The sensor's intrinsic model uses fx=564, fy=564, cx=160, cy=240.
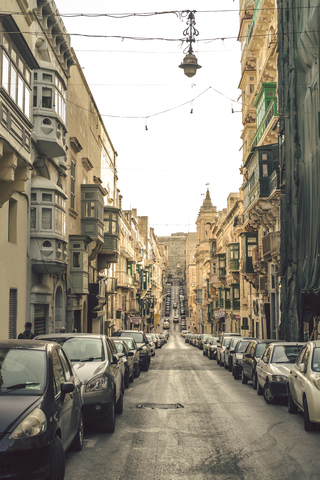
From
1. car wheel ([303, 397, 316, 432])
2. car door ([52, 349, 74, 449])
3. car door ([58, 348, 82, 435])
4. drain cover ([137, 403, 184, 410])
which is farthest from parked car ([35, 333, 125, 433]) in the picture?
car wheel ([303, 397, 316, 432])

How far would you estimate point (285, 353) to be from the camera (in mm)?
13812

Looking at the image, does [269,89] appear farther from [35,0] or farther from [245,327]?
[245,327]

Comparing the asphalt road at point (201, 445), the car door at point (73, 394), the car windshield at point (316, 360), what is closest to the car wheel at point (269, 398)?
the asphalt road at point (201, 445)

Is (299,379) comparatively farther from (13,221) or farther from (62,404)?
(13,221)

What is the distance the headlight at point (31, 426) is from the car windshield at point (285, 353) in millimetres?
8838

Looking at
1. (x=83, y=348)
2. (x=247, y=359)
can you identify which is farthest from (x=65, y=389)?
(x=247, y=359)

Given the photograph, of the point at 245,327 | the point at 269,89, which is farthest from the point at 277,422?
the point at 245,327

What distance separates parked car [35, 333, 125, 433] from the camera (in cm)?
912

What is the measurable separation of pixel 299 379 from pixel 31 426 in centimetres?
609

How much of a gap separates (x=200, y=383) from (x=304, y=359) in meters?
8.39

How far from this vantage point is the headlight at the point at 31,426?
5.44m

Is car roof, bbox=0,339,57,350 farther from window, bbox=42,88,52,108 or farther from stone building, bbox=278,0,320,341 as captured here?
window, bbox=42,88,52,108

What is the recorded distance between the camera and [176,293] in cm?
16900

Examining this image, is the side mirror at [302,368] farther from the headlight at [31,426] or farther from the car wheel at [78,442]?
the headlight at [31,426]
